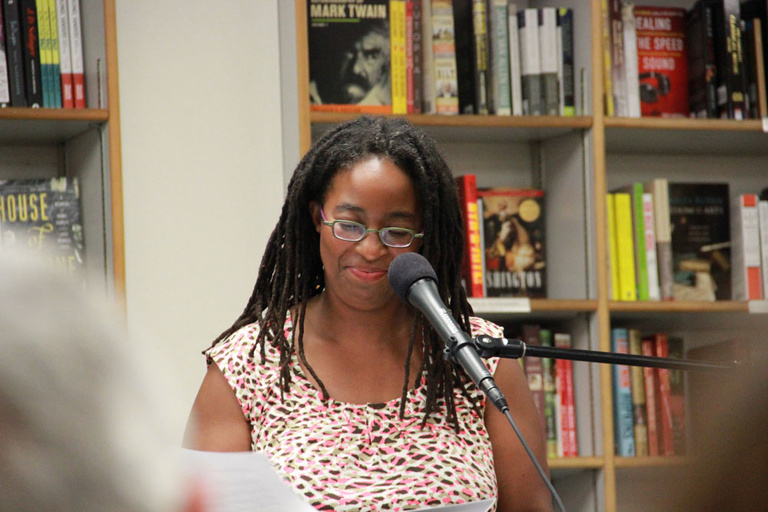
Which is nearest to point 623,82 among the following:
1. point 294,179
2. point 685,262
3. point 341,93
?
point 685,262

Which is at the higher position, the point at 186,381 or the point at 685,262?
the point at 685,262

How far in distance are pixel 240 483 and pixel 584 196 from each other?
88.2 inches

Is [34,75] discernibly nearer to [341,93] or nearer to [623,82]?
[341,93]

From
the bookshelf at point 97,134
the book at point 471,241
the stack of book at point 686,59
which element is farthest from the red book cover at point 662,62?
the bookshelf at point 97,134

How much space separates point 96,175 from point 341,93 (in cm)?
66

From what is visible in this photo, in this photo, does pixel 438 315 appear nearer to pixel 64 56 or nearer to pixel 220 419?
pixel 220 419

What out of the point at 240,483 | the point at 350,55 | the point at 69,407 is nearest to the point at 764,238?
the point at 350,55

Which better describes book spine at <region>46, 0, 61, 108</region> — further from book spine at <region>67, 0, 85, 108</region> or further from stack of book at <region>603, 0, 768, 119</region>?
stack of book at <region>603, 0, 768, 119</region>

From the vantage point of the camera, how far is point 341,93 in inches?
103

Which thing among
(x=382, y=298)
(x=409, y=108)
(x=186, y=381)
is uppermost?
(x=409, y=108)

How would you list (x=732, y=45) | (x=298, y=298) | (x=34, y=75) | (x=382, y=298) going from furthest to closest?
1. (x=732, y=45)
2. (x=34, y=75)
3. (x=298, y=298)
4. (x=382, y=298)

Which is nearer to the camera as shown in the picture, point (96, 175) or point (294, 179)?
point (294, 179)

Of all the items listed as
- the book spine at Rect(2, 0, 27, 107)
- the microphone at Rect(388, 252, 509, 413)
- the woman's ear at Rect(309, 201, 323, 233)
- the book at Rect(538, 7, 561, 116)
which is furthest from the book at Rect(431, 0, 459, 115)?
the microphone at Rect(388, 252, 509, 413)

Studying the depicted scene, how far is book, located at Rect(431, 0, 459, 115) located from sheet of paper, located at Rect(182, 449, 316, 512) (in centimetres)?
204
